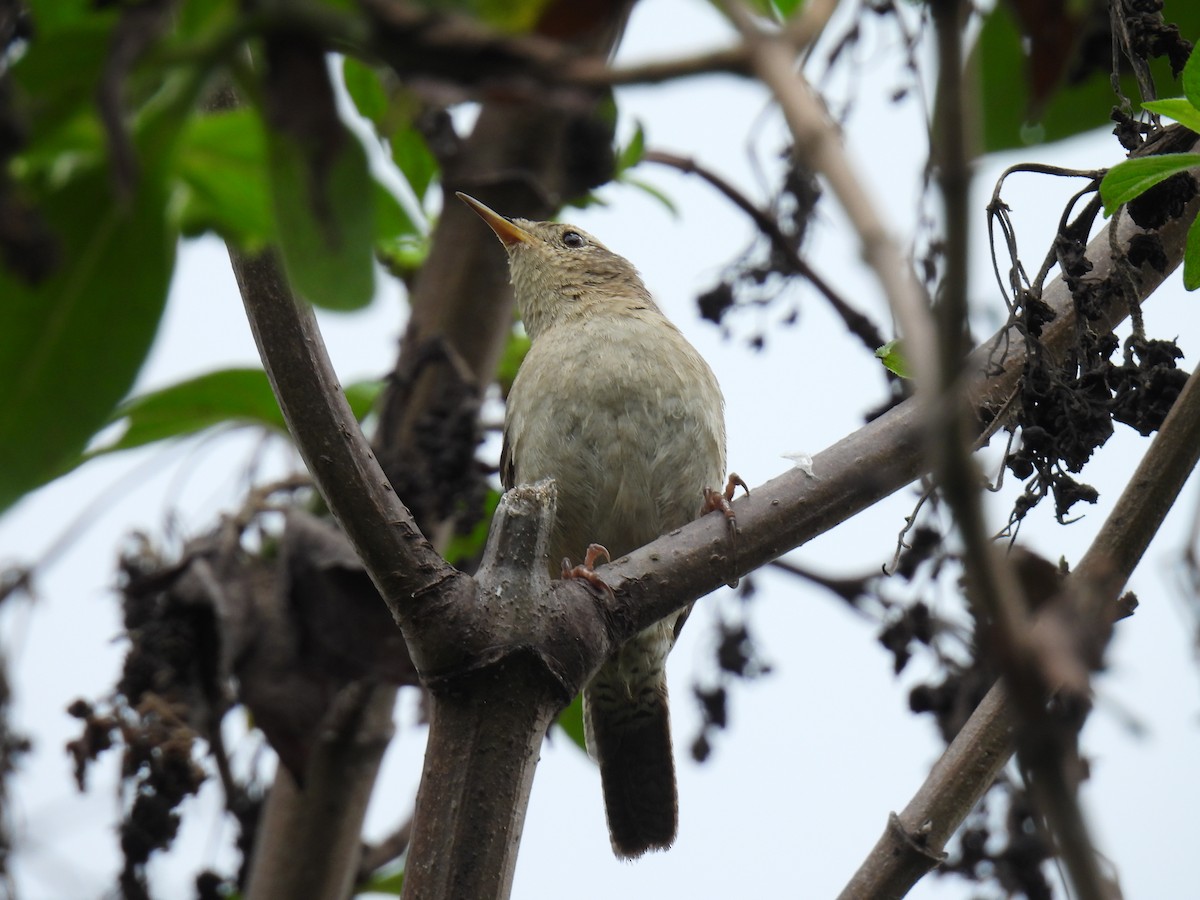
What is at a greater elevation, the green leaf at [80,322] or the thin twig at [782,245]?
the thin twig at [782,245]

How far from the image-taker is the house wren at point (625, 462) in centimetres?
462

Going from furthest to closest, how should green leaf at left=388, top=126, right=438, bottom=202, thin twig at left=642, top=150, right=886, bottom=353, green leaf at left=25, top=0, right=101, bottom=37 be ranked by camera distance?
green leaf at left=388, top=126, right=438, bottom=202
thin twig at left=642, top=150, right=886, bottom=353
green leaf at left=25, top=0, right=101, bottom=37

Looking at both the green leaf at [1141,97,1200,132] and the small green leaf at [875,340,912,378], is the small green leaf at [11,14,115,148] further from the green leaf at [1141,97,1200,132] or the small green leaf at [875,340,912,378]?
the small green leaf at [875,340,912,378]

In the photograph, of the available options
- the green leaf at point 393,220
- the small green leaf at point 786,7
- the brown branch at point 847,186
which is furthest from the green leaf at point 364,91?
the brown branch at point 847,186

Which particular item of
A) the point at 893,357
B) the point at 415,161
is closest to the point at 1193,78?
the point at 893,357

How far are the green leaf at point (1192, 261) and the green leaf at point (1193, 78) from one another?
0.28 metres

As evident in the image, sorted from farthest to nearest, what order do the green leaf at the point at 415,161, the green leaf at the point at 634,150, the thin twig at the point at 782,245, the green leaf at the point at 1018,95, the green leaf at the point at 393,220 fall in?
the green leaf at the point at 415,161 < the green leaf at the point at 634,150 < the thin twig at the point at 782,245 < the green leaf at the point at 393,220 < the green leaf at the point at 1018,95

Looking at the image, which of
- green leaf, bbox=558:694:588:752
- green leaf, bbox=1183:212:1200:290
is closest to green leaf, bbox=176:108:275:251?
green leaf, bbox=1183:212:1200:290

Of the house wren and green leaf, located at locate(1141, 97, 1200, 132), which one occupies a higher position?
the house wren

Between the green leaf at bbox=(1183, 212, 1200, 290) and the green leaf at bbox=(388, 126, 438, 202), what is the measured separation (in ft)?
10.3

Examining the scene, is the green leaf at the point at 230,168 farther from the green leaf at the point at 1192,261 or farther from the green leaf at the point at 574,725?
the green leaf at the point at 574,725

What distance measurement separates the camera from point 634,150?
451 cm

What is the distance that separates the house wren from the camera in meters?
4.62

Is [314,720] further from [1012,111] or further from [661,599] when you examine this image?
[1012,111]
